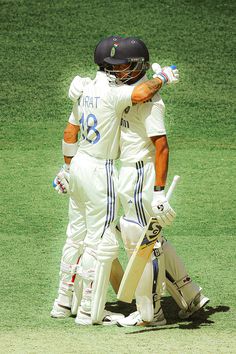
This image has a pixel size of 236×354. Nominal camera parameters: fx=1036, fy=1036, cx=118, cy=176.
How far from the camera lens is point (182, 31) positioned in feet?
49.0

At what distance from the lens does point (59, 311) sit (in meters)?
7.17

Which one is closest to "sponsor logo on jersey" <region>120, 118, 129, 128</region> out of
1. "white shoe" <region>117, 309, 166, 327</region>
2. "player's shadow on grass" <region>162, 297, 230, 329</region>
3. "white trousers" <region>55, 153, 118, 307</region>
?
"white trousers" <region>55, 153, 118, 307</region>

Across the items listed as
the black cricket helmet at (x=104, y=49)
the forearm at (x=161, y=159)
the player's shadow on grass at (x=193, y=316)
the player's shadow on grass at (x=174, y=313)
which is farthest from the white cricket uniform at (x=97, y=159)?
the player's shadow on grass at (x=193, y=316)

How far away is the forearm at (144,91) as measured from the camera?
21.8ft

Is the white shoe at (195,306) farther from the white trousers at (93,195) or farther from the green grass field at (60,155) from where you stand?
the white trousers at (93,195)

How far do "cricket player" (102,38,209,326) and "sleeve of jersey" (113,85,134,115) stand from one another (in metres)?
0.07

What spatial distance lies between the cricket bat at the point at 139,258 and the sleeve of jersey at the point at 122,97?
2.11 feet

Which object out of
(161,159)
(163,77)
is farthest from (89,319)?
(163,77)

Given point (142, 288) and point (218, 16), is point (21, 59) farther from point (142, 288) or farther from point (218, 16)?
point (142, 288)

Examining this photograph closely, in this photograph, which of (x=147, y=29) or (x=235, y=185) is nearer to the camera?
(x=235, y=185)

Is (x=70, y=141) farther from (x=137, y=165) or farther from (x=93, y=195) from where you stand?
(x=137, y=165)

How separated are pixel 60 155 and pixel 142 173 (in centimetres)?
516

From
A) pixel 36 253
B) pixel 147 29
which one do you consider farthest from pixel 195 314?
pixel 147 29

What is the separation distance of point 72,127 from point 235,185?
4.05 m
